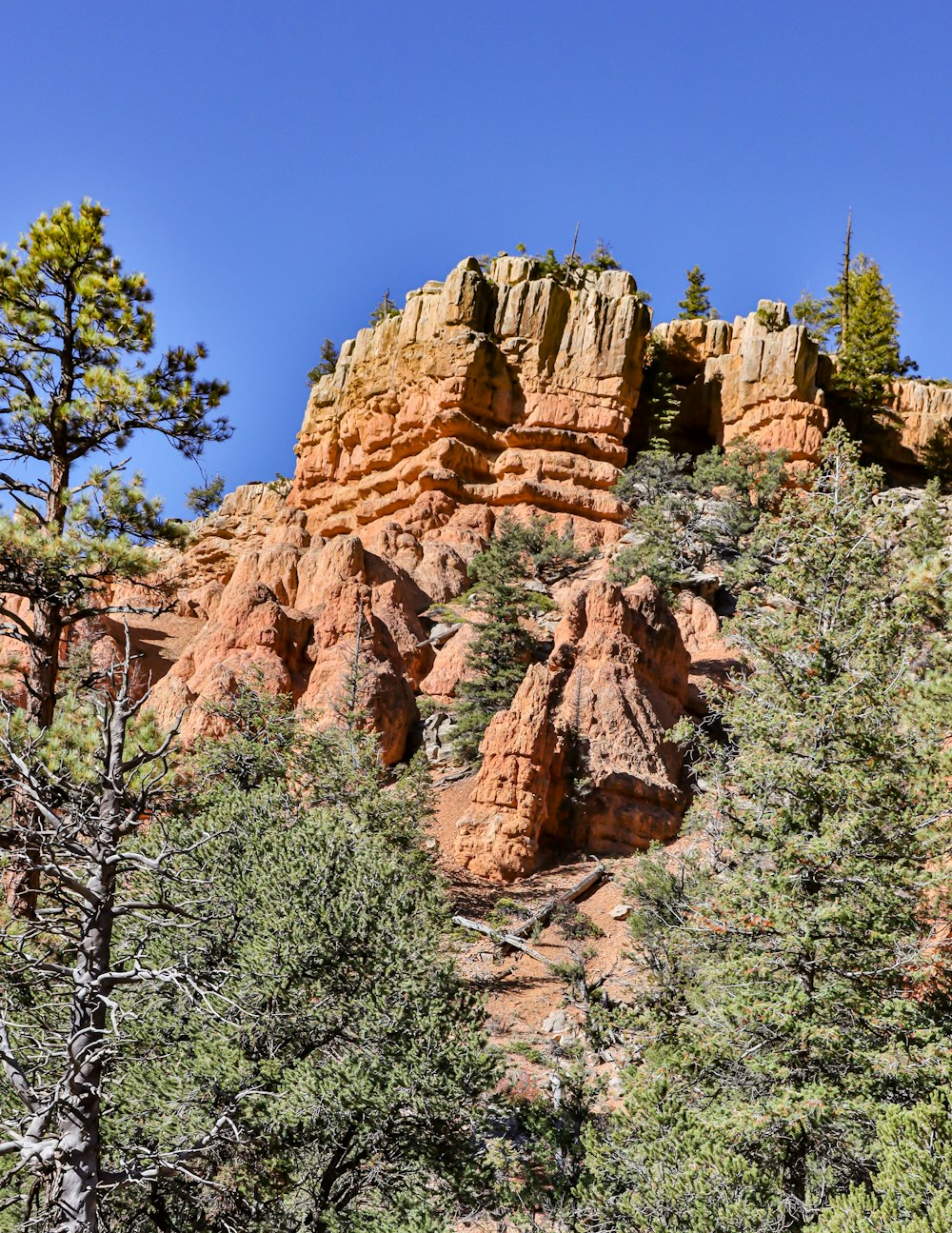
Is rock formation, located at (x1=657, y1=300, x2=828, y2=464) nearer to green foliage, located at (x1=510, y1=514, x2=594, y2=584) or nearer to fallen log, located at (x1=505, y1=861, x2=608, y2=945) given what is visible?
green foliage, located at (x1=510, y1=514, x2=594, y2=584)

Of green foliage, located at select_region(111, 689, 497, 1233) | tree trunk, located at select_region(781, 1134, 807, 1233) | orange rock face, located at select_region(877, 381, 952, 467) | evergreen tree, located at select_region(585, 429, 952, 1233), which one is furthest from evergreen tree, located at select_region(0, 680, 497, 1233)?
orange rock face, located at select_region(877, 381, 952, 467)

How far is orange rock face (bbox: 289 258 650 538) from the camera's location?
147 ft

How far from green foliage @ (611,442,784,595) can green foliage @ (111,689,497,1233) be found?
2282 cm

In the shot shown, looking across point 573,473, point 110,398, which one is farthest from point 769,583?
point 573,473

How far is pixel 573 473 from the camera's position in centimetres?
4484

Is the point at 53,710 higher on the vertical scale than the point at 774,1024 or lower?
higher

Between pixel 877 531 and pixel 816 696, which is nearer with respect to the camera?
pixel 816 696

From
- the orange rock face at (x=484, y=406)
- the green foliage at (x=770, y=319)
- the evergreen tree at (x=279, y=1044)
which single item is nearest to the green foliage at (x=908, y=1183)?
the evergreen tree at (x=279, y=1044)

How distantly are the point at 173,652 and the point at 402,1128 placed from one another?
27.2m

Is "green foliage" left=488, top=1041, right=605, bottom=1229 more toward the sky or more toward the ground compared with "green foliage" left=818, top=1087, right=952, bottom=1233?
more toward the ground

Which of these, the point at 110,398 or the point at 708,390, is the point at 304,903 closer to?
the point at 110,398

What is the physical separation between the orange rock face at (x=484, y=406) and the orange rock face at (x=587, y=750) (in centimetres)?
1664

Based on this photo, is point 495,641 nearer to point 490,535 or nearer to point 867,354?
point 490,535

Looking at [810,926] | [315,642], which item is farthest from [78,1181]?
[315,642]
